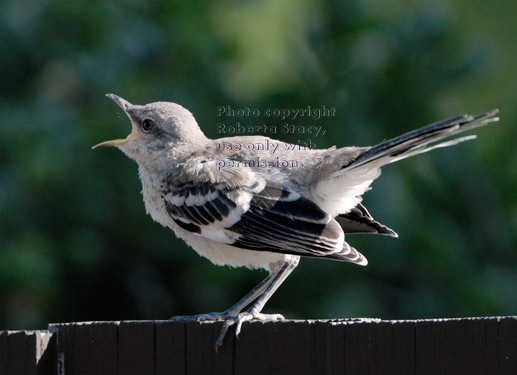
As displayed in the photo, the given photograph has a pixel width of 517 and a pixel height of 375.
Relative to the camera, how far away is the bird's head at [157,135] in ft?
17.5

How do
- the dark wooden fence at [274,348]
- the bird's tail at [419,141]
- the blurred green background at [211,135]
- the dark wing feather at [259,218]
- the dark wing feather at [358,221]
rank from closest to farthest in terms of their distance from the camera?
the dark wooden fence at [274,348]
the bird's tail at [419,141]
the dark wing feather at [259,218]
the dark wing feather at [358,221]
the blurred green background at [211,135]

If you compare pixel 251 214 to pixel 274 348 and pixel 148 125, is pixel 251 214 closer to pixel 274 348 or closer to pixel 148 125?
pixel 148 125

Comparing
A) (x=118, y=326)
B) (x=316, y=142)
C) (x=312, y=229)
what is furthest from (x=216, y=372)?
(x=316, y=142)

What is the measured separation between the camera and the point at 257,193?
4.75 m

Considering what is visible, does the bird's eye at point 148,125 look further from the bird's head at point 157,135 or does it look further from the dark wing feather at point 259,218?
the dark wing feather at point 259,218

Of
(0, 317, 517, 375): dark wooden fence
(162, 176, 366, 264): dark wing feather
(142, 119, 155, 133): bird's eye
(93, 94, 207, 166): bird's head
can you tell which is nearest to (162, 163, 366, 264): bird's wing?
(162, 176, 366, 264): dark wing feather

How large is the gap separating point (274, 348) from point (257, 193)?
A: 1.80 meters

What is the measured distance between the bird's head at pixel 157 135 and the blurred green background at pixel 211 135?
50.4 inches

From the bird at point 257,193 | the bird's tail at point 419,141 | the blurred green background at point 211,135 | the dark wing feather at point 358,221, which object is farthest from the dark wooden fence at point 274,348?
the blurred green background at point 211,135

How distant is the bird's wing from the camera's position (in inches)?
175

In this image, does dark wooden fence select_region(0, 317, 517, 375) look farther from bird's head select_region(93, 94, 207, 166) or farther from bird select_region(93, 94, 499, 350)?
bird's head select_region(93, 94, 207, 166)

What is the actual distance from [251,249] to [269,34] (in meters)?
3.80

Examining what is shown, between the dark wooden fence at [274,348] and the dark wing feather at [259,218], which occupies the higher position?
the dark wing feather at [259,218]

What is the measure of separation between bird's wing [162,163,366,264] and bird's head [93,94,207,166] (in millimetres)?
282
